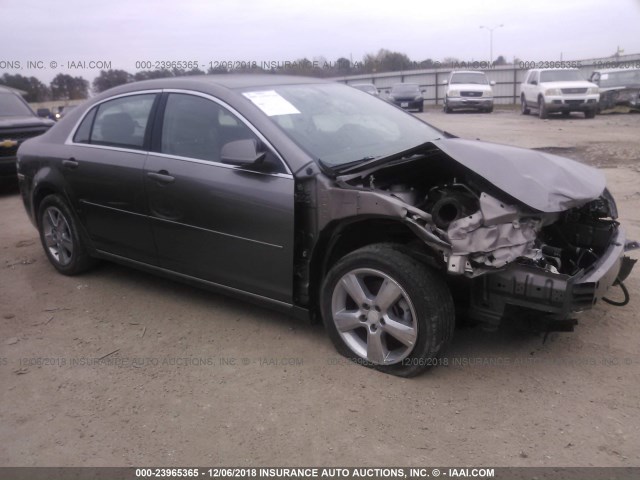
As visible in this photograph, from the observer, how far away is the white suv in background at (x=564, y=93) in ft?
62.6

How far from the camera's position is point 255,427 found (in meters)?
2.96

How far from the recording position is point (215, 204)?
3.81 meters

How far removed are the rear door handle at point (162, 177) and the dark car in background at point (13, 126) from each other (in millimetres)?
6284

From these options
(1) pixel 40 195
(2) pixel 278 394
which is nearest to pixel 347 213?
(2) pixel 278 394

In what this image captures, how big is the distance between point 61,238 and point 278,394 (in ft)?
9.92

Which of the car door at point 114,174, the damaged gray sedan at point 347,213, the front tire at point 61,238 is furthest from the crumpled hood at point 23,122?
the damaged gray sedan at point 347,213

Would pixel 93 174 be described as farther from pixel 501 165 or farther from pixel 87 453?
pixel 501 165

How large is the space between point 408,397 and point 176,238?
1958mm

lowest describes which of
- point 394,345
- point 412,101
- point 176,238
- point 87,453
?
point 87,453

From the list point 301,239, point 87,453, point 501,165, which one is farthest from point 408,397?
point 87,453

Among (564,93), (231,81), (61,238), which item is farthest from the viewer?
(564,93)

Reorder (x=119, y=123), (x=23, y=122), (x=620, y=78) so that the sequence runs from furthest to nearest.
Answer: (x=620, y=78) < (x=23, y=122) < (x=119, y=123)
